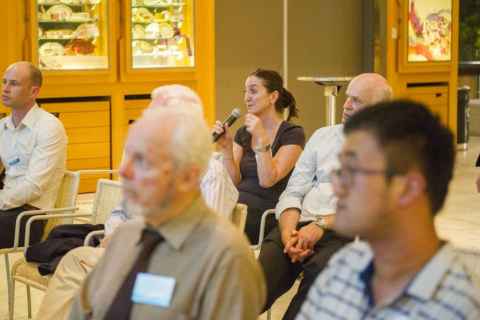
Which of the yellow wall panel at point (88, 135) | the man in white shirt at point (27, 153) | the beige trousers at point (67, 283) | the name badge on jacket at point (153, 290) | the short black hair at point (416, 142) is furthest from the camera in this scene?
the yellow wall panel at point (88, 135)

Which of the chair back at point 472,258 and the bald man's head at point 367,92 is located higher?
the bald man's head at point 367,92

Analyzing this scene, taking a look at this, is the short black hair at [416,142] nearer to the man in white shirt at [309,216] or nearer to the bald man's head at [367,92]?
the man in white shirt at [309,216]

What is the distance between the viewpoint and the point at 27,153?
5098 mm

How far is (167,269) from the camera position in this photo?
2277 millimetres

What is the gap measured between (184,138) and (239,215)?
1682mm

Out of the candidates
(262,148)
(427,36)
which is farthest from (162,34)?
(262,148)

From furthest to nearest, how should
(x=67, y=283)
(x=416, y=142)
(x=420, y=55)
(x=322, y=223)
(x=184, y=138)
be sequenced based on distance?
(x=420, y=55) < (x=322, y=223) < (x=67, y=283) < (x=184, y=138) < (x=416, y=142)

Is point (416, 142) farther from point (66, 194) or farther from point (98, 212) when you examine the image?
point (66, 194)

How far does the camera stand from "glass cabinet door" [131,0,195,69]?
890 centimetres

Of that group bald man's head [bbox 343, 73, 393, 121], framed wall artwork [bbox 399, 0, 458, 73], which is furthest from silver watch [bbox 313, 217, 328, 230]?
framed wall artwork [bbox 399, 0, 458, 73]

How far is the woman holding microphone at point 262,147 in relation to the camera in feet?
15.2


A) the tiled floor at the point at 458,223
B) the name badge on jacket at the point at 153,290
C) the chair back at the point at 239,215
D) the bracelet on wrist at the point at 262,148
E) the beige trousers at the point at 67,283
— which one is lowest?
the tiled floor at the point at 458,223

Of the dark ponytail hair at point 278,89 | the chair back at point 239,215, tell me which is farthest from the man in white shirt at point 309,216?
the dark ponytail hair at point 278,89

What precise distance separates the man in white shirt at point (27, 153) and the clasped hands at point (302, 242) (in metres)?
1.52
